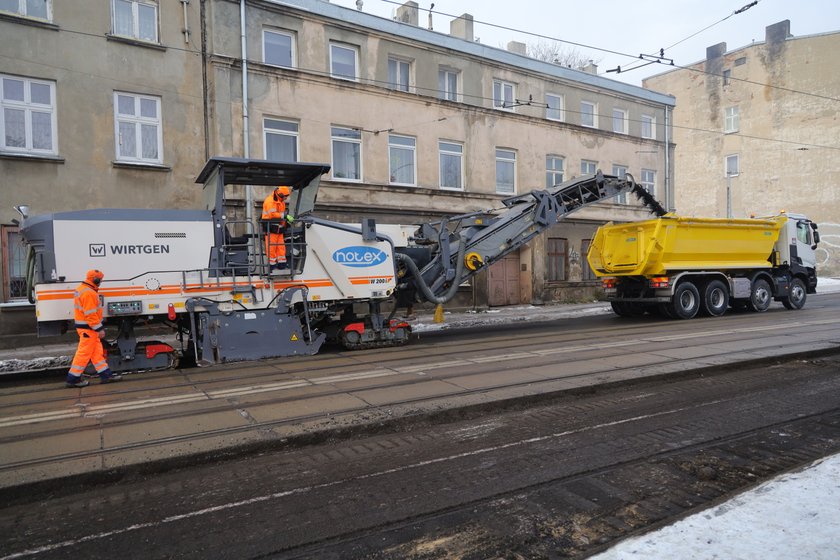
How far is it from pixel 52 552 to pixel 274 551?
1351 mm

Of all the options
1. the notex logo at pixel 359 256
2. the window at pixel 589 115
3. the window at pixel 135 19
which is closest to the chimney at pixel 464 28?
the window at pixel 589 115

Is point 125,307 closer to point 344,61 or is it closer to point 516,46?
point 344,61

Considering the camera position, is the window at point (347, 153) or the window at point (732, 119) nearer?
the window at point (347, 153)

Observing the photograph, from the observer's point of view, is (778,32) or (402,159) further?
(778,32)

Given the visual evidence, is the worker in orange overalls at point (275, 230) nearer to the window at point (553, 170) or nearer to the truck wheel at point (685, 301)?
the truck wheel at point (685, 301)

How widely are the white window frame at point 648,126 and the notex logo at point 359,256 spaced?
19383 millimetres

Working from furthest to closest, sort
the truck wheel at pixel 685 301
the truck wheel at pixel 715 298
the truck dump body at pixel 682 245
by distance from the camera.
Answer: the truck wheel at pixel 715 298 < the truck wheel at pixel 685 301 < the truck dump body at pixel 682 245

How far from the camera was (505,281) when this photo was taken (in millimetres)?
21250

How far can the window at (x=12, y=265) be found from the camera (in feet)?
43.2

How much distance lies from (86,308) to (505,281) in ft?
51.0

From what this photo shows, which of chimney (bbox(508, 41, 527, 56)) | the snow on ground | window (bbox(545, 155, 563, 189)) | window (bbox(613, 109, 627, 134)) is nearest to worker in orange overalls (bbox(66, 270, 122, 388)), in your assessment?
the snow on ground

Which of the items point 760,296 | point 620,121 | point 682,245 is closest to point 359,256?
point 682,245

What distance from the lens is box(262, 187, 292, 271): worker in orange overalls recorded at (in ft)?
31.6

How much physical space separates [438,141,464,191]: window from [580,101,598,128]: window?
6848mm
